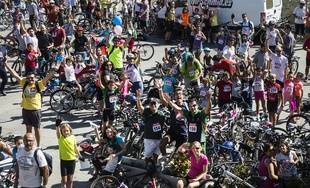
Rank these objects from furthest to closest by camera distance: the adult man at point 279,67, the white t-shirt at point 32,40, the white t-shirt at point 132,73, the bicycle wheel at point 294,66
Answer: the bicycle wheel at point 294,66 → the white t-shirt at point 32,40 → the adult man at point 279,67 → the white t-shirt at point 132,73

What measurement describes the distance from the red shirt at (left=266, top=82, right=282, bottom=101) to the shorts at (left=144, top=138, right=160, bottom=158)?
152 inches

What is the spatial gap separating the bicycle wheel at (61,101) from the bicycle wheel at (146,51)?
6.00 meters

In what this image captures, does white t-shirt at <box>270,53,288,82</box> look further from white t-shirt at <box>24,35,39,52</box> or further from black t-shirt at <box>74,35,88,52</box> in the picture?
white t-shirt at <box>24,35,39,52</box>

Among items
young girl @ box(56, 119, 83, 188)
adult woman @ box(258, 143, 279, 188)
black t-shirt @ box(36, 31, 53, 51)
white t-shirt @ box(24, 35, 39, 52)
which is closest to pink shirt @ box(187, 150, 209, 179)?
adult woman @ box(258, 143, 279, 188)

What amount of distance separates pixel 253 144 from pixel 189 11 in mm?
12414

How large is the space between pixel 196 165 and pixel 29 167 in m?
2.86

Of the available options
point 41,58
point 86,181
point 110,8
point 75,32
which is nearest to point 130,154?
point 86,181

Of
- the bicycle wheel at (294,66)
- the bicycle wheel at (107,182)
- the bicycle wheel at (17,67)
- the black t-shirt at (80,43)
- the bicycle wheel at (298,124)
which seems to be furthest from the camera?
the black t-shirt at (80,43)

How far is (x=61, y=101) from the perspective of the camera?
16.0 meters

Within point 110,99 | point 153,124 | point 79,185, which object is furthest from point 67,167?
point 110,99

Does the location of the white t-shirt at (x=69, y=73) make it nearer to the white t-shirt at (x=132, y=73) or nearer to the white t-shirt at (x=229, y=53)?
the white t-shirt at (x=132, y=73)

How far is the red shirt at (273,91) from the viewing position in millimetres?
14023

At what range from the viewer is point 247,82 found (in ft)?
49.2

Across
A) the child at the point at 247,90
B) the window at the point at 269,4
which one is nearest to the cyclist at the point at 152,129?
the child at the point at 247,90
